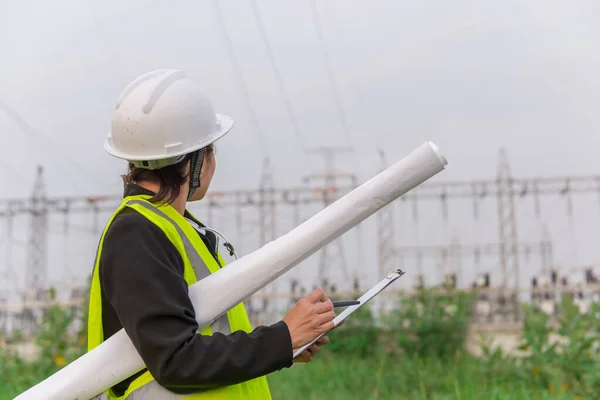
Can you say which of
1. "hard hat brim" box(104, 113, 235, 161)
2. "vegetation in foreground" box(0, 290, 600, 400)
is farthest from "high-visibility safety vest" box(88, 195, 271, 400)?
"vegetation in foreground" box(0, 290, 600, 400)

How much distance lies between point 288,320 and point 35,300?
97.0 ft

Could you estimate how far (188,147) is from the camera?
1921mm

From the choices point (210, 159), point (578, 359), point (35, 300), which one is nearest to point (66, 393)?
point (210, 159)

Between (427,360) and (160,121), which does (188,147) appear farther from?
(427,360)

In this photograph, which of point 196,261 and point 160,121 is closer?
point 196,261

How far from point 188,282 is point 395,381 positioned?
5253mm

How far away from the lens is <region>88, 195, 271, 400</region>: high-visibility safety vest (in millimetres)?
1728

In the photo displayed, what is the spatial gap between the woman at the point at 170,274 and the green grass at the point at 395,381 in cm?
352

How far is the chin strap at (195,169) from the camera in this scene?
1938 mm

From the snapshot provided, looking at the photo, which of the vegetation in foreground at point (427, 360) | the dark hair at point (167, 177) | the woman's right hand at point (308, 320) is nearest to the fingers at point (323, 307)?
the woman's right hand at point (308, 320)

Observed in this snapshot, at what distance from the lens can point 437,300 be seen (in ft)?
32.6

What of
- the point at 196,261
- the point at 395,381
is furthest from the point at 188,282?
the point at 395,381

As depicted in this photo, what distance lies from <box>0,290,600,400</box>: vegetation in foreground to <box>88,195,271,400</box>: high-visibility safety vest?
3.00 meters

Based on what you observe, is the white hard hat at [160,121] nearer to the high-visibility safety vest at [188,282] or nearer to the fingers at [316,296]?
the high-visibility safety vest at [188,282]
